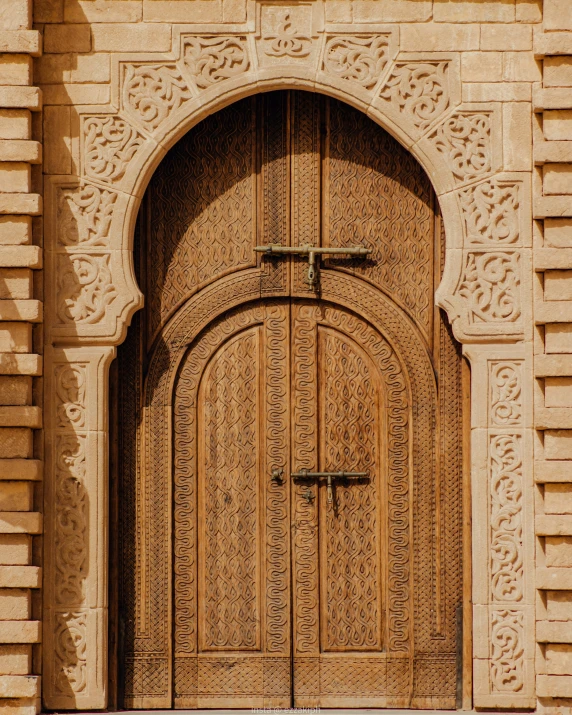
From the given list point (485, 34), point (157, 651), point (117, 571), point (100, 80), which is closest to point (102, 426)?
point (117, 571)

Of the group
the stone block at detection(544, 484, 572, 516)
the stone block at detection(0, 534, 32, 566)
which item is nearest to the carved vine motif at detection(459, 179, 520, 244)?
the stone block at detection(544, 484, 572, 516)

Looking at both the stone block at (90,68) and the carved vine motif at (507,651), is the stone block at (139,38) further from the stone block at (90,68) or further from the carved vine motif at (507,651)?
the carved vine motif at (507,651)

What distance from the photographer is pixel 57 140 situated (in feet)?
22.4

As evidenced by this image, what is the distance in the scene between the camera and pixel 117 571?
6.93 m

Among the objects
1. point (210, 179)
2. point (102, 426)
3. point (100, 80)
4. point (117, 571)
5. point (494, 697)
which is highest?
point (100, 80)

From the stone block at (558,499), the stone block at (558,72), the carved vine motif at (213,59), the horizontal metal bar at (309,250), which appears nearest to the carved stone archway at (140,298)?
the carved vine motif at (213,59)

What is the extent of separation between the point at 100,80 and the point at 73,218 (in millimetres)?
816

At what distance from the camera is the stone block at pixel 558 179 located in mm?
6641

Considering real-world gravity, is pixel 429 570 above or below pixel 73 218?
below

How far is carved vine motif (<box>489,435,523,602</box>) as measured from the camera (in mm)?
6691

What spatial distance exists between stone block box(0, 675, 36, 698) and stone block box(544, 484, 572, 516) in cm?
302

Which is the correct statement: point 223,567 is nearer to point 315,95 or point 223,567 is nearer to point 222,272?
point 222,272

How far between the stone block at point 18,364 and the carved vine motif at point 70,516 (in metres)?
0.44

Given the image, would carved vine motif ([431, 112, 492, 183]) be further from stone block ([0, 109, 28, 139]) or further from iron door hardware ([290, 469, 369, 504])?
stone block ([0, 109, 28, 139])
